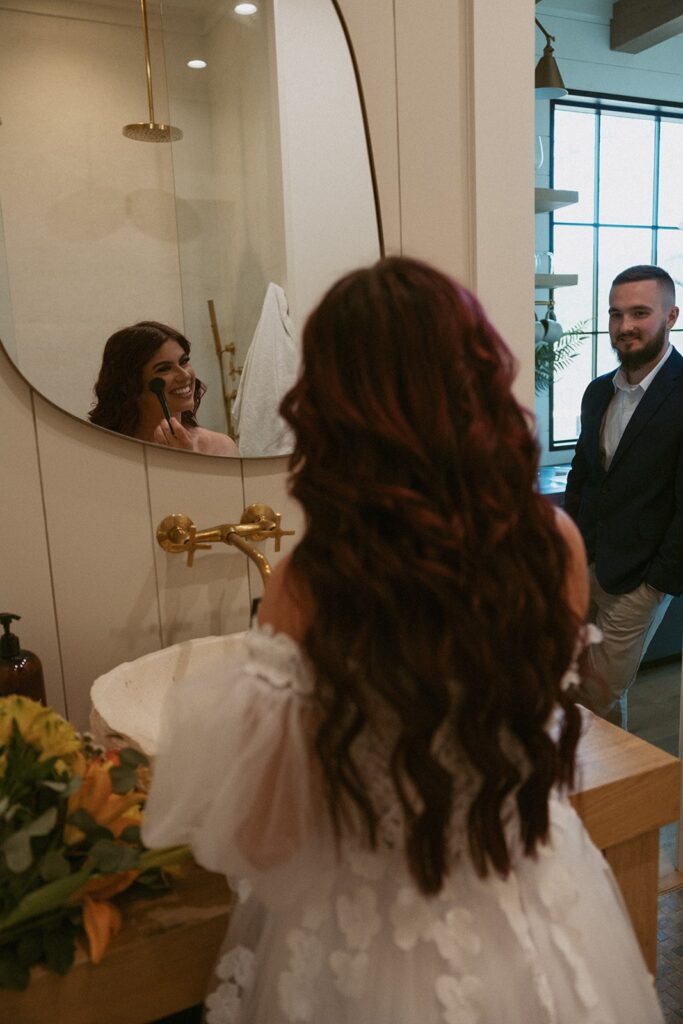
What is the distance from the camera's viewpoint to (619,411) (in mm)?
2670

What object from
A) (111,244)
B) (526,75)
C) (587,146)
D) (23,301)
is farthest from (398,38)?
(587,146)

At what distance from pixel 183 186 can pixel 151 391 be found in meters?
0.31

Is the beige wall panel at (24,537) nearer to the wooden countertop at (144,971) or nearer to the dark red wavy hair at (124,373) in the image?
the dark red wavy hair at (124,373)

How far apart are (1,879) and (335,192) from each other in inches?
43.1

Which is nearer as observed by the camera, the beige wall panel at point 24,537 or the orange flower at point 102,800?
the orange flower at point 102,800

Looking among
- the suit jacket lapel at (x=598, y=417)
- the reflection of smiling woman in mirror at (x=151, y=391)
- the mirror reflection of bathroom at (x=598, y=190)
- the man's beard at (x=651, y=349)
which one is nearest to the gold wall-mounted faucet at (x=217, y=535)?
the reflection of smiling woman in mirror at (x=151, y=391)

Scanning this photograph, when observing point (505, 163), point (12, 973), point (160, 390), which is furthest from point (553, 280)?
point (12, 973)

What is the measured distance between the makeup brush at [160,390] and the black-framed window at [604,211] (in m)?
2.91

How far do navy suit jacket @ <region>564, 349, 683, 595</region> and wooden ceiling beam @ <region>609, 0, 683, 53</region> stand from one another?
5.43 ft

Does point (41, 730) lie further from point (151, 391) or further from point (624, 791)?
point (624, 791)

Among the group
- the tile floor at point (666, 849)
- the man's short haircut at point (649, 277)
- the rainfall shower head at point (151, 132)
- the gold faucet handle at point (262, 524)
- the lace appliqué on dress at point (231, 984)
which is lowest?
the tile floor at point (666, 849)

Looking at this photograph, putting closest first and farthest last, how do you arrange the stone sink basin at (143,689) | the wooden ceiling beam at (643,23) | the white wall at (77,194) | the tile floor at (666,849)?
the stone sink basin at (143,689) → the white wall at (77,194) → the tile floor at (666,849) → the wooden ceiling beam at (643,23)

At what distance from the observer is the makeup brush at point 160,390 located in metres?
1.27

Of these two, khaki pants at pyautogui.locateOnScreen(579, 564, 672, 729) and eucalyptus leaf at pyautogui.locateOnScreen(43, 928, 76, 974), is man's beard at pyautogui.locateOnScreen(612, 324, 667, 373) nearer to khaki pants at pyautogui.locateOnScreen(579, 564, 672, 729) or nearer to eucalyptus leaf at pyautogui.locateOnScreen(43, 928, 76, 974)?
khaki pants at pyautogui.locateOnScreen(579, 564, 672, 729)
